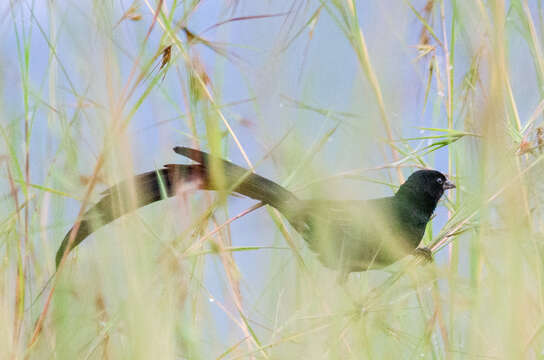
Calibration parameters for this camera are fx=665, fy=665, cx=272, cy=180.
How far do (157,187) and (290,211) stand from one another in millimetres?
239

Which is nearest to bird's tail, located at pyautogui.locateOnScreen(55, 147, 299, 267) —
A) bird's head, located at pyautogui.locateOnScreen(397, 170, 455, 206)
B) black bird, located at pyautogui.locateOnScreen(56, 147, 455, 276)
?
black bird, located at pyautogui.locateOnScreen(56, 147, 455, 276)

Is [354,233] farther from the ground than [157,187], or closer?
closer

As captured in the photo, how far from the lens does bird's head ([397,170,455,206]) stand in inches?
54.1

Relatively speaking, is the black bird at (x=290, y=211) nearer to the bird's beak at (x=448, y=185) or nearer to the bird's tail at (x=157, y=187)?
the bird's tail at (x=157, y=187)

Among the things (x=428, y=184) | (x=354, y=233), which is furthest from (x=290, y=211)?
(x=428, y=184)

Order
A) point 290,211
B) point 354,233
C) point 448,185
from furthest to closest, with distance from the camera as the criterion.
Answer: point 448,185
point 290,211
point 354,233

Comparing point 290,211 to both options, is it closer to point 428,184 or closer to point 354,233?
point 354,233

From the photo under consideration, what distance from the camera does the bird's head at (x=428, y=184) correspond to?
4.51 feet

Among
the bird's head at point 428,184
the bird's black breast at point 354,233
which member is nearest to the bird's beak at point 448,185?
the bird's head at point 428,184

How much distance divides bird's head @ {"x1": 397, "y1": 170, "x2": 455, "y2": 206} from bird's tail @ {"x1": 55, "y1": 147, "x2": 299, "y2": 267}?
427 mm

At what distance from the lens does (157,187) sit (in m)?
0.91

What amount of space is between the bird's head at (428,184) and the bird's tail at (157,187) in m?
0.43

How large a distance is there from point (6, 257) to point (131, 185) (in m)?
0.40

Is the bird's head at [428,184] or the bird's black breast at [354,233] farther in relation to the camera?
the bird's head at [428,184]
